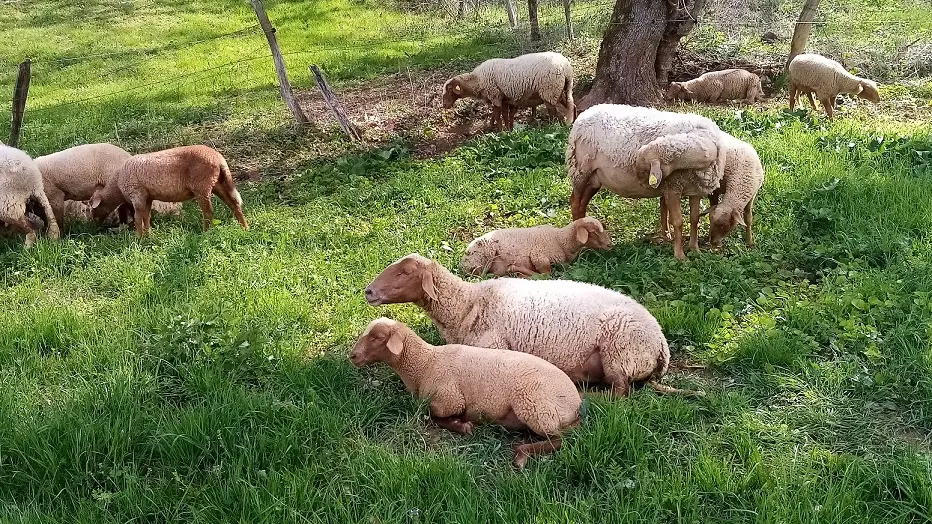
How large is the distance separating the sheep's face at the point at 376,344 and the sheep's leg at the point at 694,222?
307cm

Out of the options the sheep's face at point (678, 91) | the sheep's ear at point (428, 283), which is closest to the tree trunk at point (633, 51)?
the sheep's face at point (678, 91)

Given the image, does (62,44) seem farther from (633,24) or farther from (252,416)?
(252,416)

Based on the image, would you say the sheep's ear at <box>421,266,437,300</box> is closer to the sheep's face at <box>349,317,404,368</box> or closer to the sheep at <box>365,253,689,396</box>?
the sheep at <box>365,253,689,396</box>

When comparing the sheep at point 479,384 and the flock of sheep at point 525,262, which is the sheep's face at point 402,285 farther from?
the sheep at point 479,384

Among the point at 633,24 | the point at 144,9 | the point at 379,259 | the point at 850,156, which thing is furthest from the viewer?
the point at 144,9

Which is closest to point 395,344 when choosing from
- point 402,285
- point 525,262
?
point 402,285

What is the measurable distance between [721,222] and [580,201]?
1325 mm

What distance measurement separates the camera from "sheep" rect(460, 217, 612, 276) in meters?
6.02

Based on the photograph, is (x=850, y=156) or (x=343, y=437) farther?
(x=850, y=156)

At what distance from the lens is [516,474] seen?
349cm

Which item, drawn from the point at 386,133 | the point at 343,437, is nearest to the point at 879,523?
the point at 343,437

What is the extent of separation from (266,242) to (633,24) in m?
6.76

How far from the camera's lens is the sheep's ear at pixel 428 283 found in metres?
4.62

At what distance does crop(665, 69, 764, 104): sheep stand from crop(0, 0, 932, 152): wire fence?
1.68 metres
